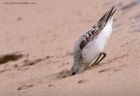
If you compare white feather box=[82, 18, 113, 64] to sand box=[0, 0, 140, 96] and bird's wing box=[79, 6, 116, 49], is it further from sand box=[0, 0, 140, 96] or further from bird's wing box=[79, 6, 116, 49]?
sand box=[0, 0, 140, 96]

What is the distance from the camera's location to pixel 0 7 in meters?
20.9

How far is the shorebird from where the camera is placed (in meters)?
9.80

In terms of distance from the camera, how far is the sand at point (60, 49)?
8.35 metres

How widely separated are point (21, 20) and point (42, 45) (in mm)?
4002

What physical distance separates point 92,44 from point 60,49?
385cm

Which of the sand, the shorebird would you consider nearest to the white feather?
the shorebird

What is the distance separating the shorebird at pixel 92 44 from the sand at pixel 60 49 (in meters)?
0.24

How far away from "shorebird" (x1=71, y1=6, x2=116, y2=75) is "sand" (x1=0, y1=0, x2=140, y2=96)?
244 millimetres

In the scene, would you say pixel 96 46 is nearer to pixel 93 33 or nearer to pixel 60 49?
pixel 93 33

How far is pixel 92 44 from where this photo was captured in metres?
9.80

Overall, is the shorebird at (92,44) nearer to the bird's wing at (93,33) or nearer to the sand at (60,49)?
the bird's wing at (93,33)

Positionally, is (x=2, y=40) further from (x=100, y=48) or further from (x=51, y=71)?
(x=100, y=48)

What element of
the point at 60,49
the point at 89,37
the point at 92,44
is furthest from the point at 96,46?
the point at 60,49

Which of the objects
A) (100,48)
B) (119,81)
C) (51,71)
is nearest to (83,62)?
(100,48)
